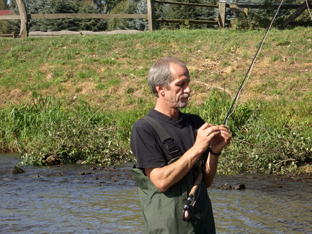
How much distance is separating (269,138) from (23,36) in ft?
47.0

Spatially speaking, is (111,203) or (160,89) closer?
(160,89)

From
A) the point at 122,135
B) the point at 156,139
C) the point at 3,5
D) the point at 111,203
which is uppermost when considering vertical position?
the point at 3,5

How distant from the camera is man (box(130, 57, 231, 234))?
2818 millimetres

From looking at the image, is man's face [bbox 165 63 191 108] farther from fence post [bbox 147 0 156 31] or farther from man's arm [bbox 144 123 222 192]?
fence post [bbox 147 0 156 31]

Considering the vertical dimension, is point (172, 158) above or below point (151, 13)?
below

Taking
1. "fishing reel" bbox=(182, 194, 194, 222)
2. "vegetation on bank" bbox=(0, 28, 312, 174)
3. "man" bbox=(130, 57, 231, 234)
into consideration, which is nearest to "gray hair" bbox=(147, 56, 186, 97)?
"man" bbox=(130, 57, 231, 234)

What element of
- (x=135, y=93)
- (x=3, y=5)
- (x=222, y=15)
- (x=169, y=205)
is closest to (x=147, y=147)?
(x=169, y=205)

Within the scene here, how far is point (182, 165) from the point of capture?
279cm

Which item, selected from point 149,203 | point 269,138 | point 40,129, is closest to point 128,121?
point 40,129

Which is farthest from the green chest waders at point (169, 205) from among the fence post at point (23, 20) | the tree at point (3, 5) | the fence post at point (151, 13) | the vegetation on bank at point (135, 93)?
the tree at point (3, 5)

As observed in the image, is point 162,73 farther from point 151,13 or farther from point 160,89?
point 151,13

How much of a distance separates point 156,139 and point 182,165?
0.23m

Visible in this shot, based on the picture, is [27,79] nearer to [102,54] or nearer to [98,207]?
[102,54]

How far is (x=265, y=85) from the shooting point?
1448 cm
